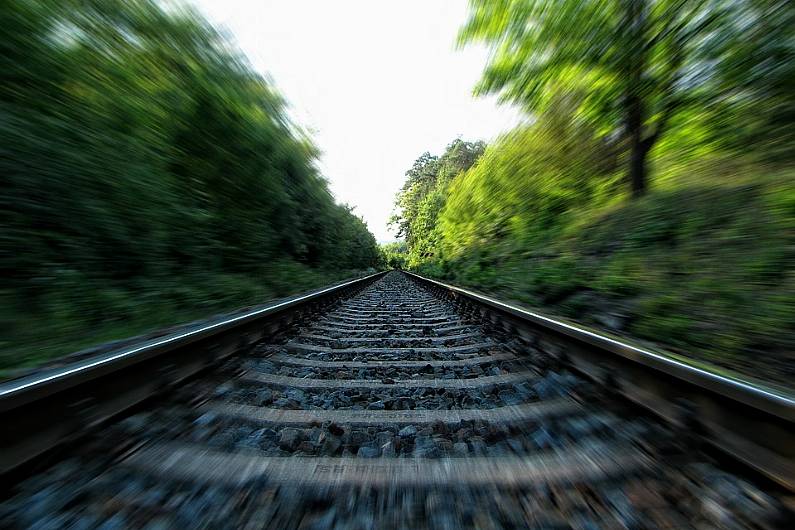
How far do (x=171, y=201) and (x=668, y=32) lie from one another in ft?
24.1

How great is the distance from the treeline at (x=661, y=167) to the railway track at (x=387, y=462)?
60.2 inches

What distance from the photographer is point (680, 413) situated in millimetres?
1404

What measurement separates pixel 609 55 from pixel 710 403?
646cm

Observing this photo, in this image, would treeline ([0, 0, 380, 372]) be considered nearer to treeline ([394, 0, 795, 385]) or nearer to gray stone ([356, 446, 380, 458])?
gray stone ([356, 446, 380, 458])

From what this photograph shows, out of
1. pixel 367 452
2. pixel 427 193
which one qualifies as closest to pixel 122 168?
pixel 367 452

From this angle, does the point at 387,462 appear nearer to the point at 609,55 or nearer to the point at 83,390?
the point at 83,390

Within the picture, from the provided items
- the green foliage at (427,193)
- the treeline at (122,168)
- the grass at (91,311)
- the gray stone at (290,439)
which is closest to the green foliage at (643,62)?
the treeline at (122,168)

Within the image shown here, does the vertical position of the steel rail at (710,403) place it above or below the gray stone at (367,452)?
above

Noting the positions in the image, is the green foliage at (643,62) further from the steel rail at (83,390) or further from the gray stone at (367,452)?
the steel rail at (83,390)

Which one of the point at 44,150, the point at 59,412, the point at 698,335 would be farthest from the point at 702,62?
the point at 44,150

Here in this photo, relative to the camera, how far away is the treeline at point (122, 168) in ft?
10.2

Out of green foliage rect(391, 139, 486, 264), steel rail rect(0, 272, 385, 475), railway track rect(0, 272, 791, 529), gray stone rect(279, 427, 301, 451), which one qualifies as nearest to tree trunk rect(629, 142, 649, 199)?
railway track rect(0, 272, 791, 529)

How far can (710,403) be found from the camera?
1311 millimetres

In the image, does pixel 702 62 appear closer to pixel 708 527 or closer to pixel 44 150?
pixel 708 527
